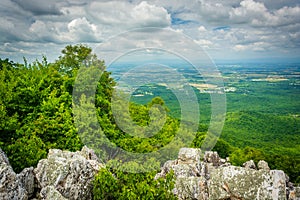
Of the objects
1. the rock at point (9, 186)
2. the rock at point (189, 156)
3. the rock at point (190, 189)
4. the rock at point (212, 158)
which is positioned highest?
the rock at point (9, 186)

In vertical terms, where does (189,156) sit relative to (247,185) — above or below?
below

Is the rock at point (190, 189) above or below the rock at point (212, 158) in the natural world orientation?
above

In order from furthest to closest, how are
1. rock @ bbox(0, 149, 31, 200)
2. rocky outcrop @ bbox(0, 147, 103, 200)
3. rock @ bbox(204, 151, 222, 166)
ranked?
rock @ bbox(204, 151, 222, 166)
rocky outcrop @ bbox(0, 147, 103, 200)
rock @ bbox(0, 149, 31, 200)

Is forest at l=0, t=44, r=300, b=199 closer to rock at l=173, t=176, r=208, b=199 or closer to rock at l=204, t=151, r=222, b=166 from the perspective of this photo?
rock at l=173, t=176, r=208, b=199

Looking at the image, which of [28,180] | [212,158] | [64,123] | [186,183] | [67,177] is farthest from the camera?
[212,158]

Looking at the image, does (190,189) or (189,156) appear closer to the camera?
(190,189)

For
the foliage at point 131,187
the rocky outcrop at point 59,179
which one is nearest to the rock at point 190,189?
the foliage at point 131,187

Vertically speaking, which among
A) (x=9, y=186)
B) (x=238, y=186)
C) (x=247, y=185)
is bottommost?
(x=238, y=186)

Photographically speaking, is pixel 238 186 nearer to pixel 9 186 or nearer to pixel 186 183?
pixel 186 183

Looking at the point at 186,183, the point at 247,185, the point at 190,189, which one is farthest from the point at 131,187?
the point at 247,185

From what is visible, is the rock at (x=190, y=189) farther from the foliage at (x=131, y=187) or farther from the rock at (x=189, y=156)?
the rock at (x=189, y=156)

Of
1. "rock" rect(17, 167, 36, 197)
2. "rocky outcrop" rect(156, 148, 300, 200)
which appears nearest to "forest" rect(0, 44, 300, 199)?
"rocky outcrop" rect(156, 148, 300, 200)

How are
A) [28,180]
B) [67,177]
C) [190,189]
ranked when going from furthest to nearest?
[190,189] < [67,177] < [28,180]

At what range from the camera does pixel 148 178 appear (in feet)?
48.6
